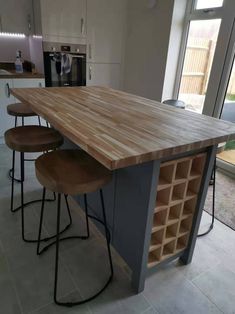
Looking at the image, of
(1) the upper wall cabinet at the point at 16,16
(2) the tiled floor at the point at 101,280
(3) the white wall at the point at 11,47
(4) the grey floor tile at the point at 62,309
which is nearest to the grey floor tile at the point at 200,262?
(2) the tiled floor at the point at 101,280

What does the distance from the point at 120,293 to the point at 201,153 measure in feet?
3.10

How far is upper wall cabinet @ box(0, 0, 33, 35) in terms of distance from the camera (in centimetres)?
318

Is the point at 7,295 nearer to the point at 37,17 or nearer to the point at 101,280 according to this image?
the point at 101,280

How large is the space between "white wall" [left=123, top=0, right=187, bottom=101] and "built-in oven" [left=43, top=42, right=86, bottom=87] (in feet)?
2.59

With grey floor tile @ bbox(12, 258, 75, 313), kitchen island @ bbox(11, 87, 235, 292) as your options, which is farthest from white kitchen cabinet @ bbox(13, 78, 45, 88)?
grey floor tile @ bbox(12, 258, 75, 313)

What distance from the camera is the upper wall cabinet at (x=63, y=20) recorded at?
3039mm

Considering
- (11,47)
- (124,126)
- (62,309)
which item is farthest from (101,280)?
(11,47)

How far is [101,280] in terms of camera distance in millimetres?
1477

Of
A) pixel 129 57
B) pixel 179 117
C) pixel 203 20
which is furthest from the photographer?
pixel 129 57

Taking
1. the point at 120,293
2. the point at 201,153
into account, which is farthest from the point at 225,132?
the point at 120,293

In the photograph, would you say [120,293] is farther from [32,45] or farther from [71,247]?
[32,45]

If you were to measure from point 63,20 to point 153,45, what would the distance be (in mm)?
1260

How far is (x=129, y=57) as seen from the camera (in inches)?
150

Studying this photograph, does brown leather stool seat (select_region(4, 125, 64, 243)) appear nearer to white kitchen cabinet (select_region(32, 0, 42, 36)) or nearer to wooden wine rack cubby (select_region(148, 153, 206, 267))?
wooden wine rack cubby (select_region(148, 153, 206, 267))
